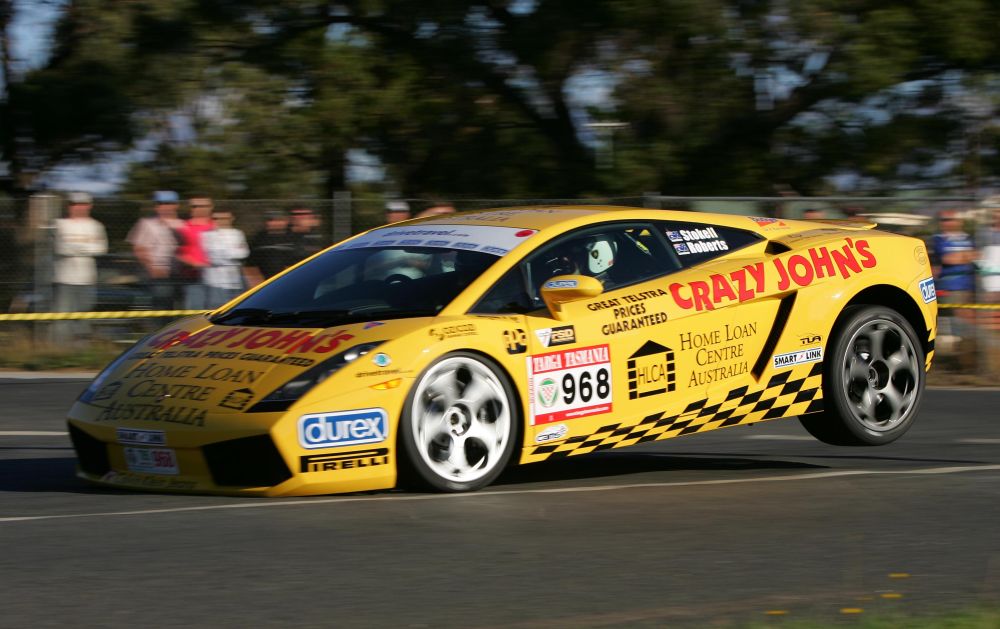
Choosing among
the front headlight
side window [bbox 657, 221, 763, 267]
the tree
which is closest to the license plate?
the front headlight

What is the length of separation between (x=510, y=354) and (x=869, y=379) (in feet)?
7.83

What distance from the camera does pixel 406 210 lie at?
1555 cm

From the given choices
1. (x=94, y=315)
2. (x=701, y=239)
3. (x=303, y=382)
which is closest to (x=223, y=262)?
(x=94, y=315)

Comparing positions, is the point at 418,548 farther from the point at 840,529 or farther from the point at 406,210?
the point at 406,210

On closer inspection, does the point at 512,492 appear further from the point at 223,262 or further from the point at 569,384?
the point at 223,262

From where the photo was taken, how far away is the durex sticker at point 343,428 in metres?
6.64

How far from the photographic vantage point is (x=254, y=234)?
1530cm

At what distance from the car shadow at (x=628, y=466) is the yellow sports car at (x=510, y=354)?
33 cm

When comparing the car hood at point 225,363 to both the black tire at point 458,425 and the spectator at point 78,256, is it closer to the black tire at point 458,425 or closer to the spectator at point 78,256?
the black tire at point 458,425

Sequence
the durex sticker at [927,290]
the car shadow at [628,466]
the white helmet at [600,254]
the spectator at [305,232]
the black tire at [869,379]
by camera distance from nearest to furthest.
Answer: the white helmet at [600,254], the car shadow at [628,466], the black tire at [869,379], the durex sticker at [927,290], the spectator at [305,232]

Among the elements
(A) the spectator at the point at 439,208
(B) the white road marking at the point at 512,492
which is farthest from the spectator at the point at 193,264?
(B) the white road marking at the point at 512,492

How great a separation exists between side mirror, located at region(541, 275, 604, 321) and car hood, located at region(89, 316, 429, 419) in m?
0.63

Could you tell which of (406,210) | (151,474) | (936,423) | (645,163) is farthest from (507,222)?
(645,163)

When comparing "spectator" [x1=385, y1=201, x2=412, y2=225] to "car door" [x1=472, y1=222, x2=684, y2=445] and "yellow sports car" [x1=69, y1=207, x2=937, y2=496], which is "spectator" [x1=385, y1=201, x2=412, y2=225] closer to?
"yellow sports car" [x1=69, y1=207, x2=937, y2=496]
